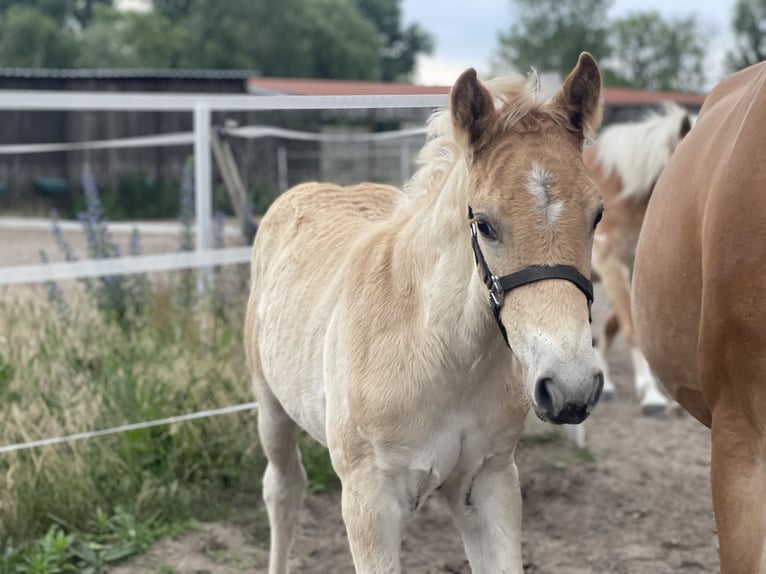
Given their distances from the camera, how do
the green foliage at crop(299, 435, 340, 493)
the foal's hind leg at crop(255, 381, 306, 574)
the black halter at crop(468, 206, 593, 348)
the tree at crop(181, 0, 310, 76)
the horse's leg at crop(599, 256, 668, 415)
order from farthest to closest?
the tree at crop(181, 0, 310, 76) < the horse's leg at crop(599, 256, 668, 415) < the green foliage at crop(299, 435, 340, 493) < the foal's hind leg at crop(255, 381, 306, 574) < the black halter at crop(468, 206, 593, 348)

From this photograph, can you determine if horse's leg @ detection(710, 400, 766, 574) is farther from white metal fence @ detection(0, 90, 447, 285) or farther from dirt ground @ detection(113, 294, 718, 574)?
dirt ground @ detection(113, 294, 718, 574)

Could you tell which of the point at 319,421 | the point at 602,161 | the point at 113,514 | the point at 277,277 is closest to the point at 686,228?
the point at 319,421

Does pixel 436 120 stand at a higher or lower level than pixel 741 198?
higher

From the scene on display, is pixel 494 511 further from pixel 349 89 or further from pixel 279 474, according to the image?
pixel 349 89

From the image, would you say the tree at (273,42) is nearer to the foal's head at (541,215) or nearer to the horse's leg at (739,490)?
the foal's head at (541,215)

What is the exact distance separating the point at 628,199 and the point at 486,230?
463cm

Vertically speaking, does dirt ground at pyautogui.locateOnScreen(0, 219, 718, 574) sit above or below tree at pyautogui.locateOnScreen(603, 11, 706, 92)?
below

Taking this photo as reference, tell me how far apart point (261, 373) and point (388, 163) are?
16.8m

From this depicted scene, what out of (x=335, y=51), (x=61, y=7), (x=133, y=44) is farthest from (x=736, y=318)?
(x=61, y=7)

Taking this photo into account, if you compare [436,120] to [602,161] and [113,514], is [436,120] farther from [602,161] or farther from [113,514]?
[602,161]

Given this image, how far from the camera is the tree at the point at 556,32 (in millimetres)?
51562

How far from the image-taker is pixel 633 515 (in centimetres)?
429

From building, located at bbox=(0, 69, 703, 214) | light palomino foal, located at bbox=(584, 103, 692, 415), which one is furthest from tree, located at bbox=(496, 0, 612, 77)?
light palomino foal, located at bbox=(584, 103, 692, 415)

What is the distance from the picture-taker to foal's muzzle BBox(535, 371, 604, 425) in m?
1.79
